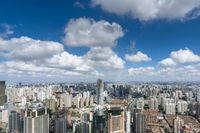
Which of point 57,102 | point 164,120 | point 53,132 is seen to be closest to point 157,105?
point 164,120

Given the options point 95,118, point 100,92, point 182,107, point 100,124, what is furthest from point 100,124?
point 182,107

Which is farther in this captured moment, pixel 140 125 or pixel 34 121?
pixel 140 125

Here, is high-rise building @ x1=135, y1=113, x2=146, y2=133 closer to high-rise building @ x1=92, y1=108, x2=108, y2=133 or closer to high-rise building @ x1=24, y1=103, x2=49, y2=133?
high-rise building @ x1=92, y1=108, x2=108, y2=133

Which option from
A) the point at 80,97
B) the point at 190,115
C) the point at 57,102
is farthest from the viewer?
the point at 80,97

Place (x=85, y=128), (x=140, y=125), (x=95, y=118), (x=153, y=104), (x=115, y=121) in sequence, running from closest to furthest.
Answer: (x=115, y=121)
(x=85, y=128)
(x=95, y=118)
(x=140, y=125)
(x=153, y=104)

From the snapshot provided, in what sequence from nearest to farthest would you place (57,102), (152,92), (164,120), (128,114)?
(128,114) → (164,120) → (57,102) → (152,92)

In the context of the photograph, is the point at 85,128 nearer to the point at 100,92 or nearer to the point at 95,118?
the point at 95,118

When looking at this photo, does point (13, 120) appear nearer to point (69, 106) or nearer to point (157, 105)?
point (69, 106)

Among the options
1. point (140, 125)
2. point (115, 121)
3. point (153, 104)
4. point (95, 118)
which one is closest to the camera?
point (115, 121)

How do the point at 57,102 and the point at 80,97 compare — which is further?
the point at 80,97

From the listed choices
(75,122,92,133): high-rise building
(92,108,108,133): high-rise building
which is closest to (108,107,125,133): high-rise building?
(92,108,108,133): high-rise building

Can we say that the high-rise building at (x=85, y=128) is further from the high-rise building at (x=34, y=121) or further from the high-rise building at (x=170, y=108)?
the high-rise building at (x=170, y=108)
